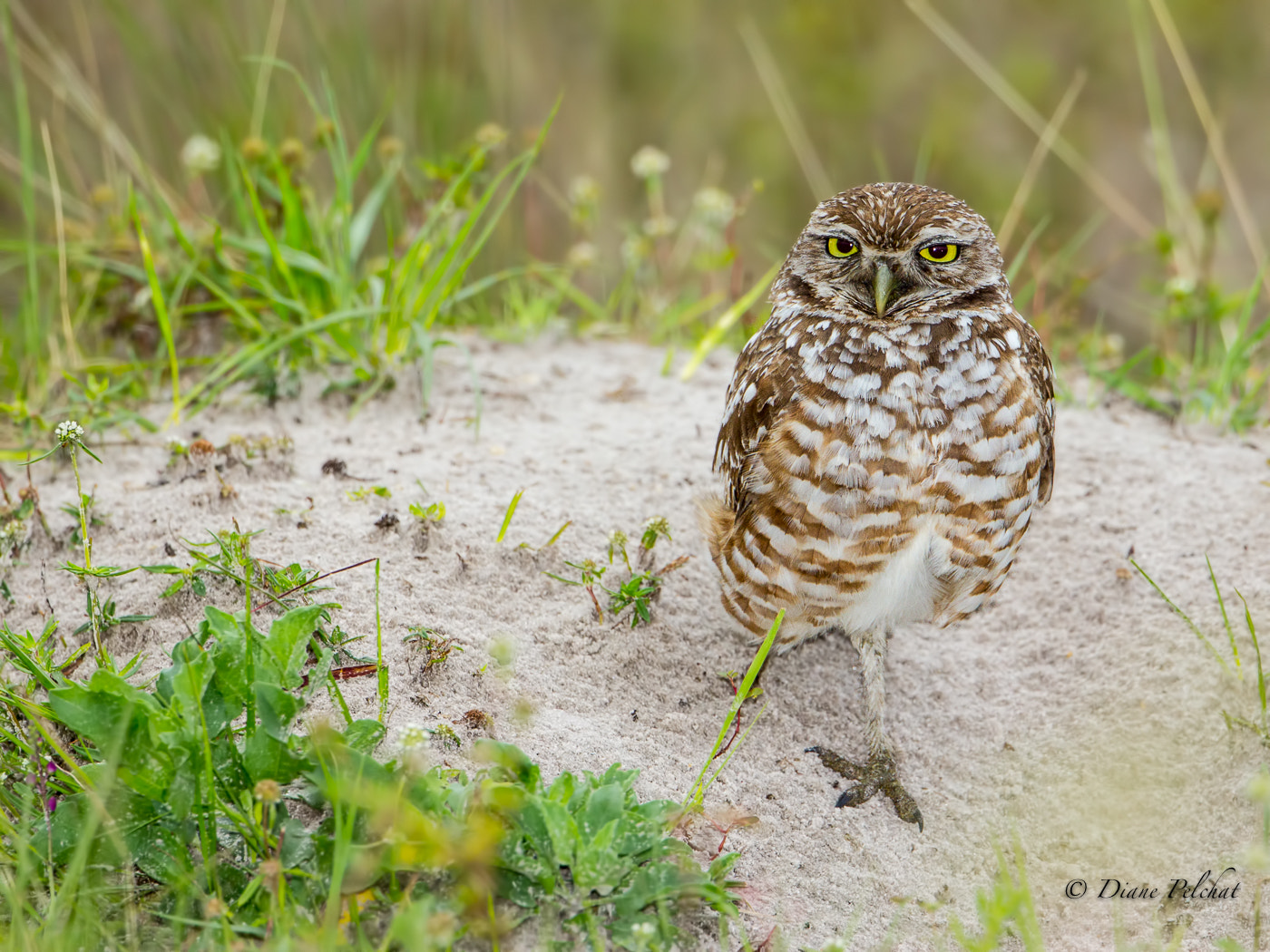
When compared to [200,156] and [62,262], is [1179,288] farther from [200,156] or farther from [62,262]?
[62,262]

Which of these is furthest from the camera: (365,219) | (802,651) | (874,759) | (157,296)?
(365,219)

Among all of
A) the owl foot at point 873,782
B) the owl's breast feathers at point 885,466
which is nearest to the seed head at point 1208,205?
the owl's breast feathers at point 885,466

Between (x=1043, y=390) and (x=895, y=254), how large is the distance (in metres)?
0.54

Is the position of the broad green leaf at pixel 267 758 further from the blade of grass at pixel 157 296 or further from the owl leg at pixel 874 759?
the blade of grass at pixel 157 296

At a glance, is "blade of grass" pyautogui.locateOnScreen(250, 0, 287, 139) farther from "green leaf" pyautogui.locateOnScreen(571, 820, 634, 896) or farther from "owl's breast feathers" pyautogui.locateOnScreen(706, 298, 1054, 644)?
"green leaf" pyautogui.locateOnScreen(571, 820, 634, 896)

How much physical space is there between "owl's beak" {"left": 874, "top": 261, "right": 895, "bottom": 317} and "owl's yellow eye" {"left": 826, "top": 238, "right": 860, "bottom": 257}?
0.10m

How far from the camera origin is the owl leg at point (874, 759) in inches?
114

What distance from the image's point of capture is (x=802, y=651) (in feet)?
11.2

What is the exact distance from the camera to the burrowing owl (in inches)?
110

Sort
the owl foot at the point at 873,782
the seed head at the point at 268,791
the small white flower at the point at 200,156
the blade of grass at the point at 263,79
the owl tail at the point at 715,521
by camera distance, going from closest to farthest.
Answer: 1. the seed head at the point at 268,791
2. the owl foot at the point at 873,782
3. the owl tail at the point at 715,521
4. the small white flower at the point at 200,156
5. the blade of grass at the point at 263,79

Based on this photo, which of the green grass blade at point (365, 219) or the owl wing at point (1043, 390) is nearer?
the owl wing at point (1043, 390)

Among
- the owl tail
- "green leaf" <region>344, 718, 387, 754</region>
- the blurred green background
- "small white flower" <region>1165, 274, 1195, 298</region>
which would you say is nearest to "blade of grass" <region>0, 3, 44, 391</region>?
the blurred green background

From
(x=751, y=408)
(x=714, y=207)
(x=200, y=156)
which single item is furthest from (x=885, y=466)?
(x=200, y=156)

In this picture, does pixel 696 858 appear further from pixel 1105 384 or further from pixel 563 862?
pixel 1105 384
